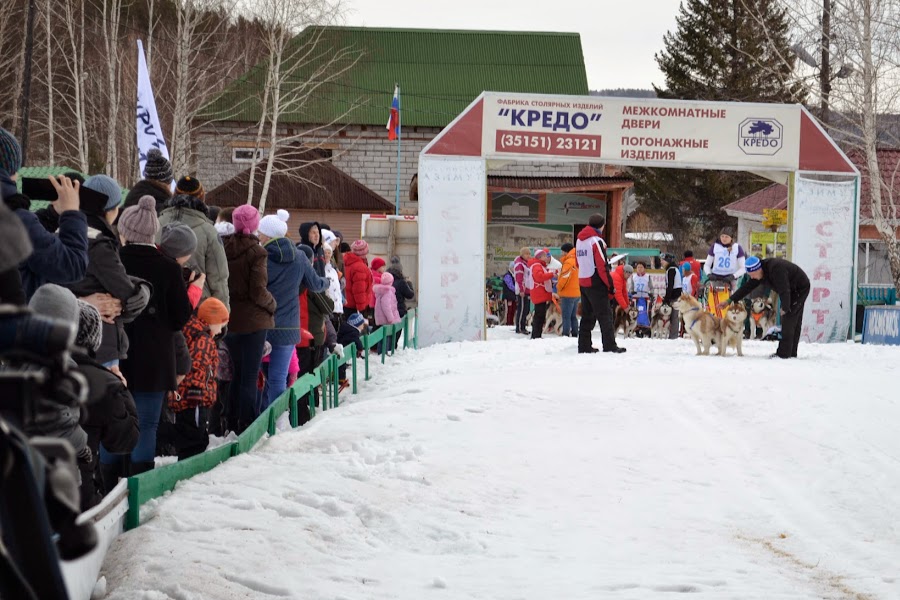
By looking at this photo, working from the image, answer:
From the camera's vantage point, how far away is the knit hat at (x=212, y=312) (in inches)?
281

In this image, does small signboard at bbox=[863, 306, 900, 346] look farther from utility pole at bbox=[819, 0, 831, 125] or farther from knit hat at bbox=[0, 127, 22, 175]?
knit hat at bbox=[0, 127, 22, 175]

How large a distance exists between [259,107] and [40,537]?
3757 cm

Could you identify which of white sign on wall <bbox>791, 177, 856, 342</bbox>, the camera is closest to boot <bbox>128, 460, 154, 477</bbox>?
the camera

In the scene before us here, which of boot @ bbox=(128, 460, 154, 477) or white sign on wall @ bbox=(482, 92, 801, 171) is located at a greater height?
white sign on wall @ bbox=(482, 92, 801, 171)

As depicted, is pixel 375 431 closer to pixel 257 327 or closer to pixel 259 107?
pixel 257 327

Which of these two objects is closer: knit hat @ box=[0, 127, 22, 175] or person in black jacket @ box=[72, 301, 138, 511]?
knit hat @ box=[0, 127, 22, 175]

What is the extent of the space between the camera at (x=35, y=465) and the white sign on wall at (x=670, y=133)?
15937mm

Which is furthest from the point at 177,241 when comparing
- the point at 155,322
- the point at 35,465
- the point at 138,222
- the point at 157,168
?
the point at 35,465

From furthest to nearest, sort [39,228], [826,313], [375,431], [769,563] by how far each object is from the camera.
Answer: [826,313]
[375,431]
[769,563]
[39,228]

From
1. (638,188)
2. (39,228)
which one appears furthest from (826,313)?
(638,188)

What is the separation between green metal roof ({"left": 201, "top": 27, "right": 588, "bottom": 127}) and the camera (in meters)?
40.1

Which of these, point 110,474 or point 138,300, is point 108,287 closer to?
point 138,300

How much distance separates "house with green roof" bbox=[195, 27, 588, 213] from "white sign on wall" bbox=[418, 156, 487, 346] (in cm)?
2069

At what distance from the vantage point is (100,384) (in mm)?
2359
